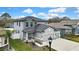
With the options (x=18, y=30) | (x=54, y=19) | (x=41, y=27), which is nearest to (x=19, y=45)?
(x=18, y=30)

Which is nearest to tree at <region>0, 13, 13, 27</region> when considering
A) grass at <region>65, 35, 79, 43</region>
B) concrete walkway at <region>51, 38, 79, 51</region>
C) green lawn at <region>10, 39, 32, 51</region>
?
green lawn at <region>10, 39, 32, 51</region>

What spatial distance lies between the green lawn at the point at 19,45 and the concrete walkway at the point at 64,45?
233 millimetres

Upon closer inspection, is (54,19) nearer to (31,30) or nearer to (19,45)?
(31,30)

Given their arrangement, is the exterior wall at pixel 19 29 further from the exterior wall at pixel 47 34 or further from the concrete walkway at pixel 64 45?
the concrete walkway at pixel 64 45

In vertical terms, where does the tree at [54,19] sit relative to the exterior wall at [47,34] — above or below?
above

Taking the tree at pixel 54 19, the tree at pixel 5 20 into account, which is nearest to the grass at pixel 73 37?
the tree at pixel 54 19

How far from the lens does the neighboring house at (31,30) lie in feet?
8.23

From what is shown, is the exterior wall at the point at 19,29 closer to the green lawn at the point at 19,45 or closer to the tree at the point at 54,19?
the green lawn at the point at 19,45

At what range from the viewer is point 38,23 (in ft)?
8.28

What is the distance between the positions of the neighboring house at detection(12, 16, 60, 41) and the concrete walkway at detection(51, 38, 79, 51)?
0.05m

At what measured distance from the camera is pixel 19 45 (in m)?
2.50

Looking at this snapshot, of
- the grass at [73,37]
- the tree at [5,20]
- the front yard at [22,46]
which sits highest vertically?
the tree at [5,20]
